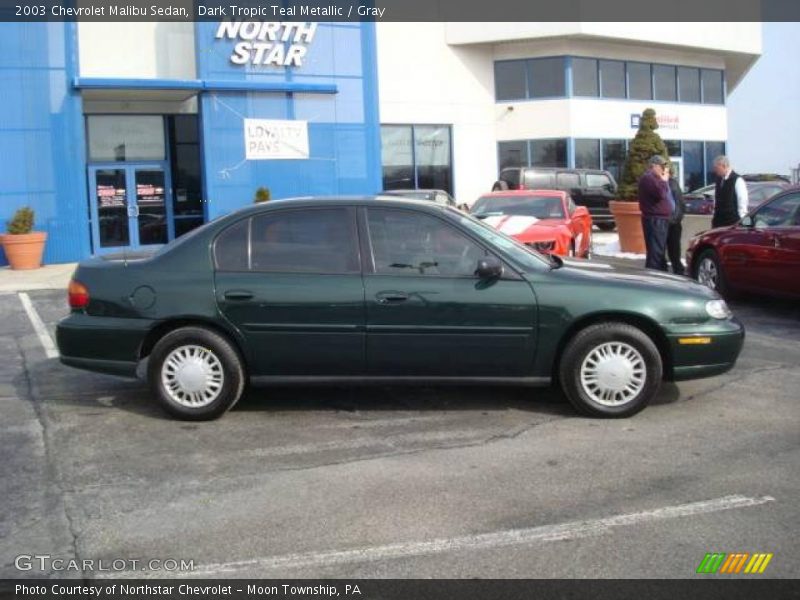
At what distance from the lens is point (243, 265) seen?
6043mm

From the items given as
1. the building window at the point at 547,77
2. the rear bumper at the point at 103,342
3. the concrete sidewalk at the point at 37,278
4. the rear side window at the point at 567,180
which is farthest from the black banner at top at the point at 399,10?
the rear bumper at the point at 103,342

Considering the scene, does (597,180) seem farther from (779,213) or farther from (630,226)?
(779,213)

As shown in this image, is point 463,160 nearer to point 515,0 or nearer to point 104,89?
point 515,0

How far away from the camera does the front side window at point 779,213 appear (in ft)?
31.9

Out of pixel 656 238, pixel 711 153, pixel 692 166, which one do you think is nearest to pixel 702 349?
pixel 656 238

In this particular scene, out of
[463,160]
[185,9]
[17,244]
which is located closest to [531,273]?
[17,244]

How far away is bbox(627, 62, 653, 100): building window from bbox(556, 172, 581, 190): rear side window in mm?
8453

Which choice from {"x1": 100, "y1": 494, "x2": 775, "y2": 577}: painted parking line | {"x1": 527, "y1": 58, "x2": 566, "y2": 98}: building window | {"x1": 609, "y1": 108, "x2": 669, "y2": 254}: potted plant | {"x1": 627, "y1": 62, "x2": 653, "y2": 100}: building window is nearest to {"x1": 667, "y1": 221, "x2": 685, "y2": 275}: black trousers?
{"x1": 609, "y1": 108, "x2": 669, "y2": 254}: potted plant

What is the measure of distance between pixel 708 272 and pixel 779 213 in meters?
1.34

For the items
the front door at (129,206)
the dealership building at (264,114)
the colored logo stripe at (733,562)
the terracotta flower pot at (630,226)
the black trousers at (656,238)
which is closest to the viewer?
the colored logo stripe at (733,562)

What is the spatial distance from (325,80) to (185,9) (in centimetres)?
388

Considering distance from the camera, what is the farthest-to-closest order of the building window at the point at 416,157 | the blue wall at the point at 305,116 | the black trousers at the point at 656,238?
the building window at the point at 416,157 → the blue wall at the point at 305,116 → the black trousers at the point at 656,238

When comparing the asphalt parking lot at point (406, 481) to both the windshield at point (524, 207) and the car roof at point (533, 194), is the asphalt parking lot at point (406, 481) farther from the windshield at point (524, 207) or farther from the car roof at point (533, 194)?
the car roof at point (533, 194)

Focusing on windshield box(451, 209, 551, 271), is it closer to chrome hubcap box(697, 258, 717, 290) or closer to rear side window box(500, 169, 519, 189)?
chrome hubcap box(697, 258, 717, 290)
